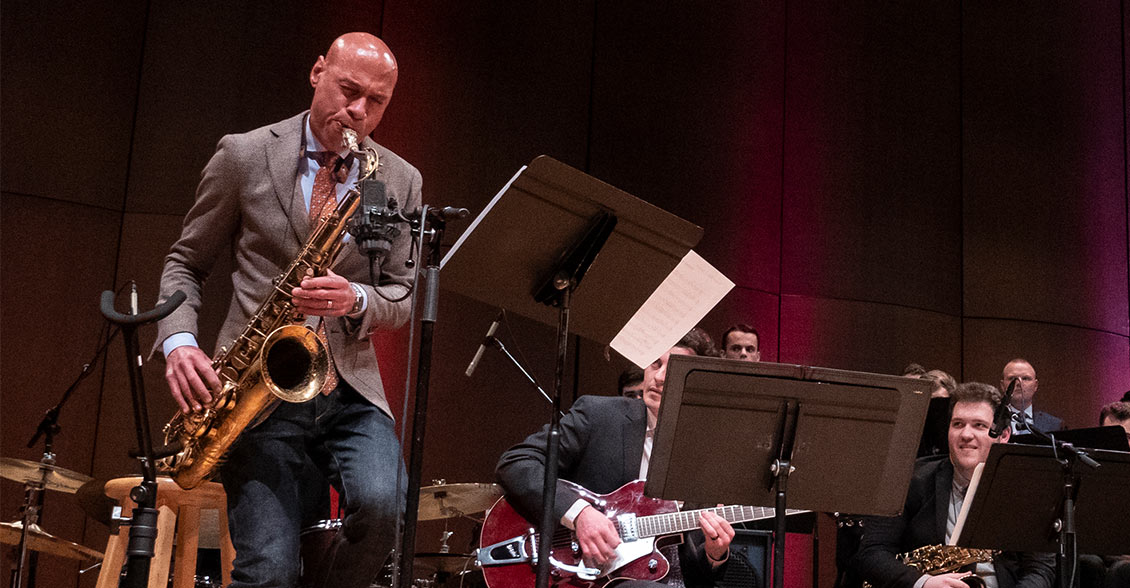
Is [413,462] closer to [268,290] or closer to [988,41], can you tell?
[268,290]

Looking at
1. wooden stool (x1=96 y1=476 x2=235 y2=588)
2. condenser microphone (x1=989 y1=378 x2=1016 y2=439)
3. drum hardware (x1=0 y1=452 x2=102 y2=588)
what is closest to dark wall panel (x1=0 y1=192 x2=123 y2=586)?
drum hardware (x1=0 y1=452 x2=102 y2=588)

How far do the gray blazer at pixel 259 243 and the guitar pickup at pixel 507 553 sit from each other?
1.29 metres

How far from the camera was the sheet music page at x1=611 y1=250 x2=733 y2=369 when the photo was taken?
10.6 ft

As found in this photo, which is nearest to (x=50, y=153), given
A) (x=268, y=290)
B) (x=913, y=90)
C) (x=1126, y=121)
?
(x=268, y=290)

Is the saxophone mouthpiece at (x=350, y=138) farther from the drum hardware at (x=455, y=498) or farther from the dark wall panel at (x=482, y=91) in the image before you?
the dark wall panel at (x=482, y=91)

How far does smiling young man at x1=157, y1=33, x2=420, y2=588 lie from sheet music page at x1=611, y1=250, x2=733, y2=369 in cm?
73

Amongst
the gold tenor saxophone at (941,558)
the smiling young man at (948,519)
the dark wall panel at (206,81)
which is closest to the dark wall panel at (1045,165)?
the smiling young man at (948,519)

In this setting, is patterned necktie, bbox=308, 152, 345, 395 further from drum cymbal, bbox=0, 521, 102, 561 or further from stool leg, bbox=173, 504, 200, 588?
drum cymbal, bbox=0, 521, 102, 561

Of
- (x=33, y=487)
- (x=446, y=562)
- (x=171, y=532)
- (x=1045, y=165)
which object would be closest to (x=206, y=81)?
(x=33, y=487)

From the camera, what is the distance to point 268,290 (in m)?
2.98

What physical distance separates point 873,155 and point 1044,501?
14.0ft

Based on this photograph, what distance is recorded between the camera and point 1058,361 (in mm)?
8195

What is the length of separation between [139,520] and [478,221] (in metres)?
1.11

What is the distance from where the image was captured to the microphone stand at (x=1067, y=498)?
12.9 ft
